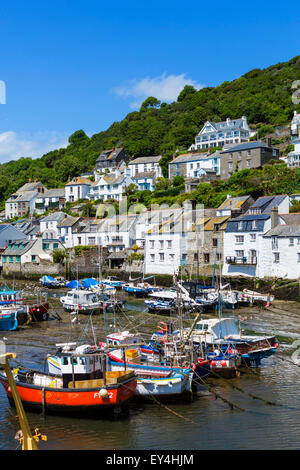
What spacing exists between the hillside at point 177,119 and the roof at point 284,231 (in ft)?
175

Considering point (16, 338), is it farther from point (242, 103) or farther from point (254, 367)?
point (242, 103)

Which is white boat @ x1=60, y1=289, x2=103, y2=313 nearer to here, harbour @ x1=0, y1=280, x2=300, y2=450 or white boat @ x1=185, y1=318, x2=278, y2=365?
harbour @ x1=0, y1=280, x2=300, y2=450

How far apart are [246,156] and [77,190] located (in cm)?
3884

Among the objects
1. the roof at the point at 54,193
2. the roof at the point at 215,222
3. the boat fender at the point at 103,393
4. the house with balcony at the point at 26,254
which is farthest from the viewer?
the roof at the point at 54,193

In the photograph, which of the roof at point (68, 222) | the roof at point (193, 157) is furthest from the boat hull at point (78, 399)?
the roof at point (193, 157)

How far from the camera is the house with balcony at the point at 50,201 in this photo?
97.8 meters

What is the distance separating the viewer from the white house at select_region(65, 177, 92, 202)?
9762cm

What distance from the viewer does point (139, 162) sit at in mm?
101625

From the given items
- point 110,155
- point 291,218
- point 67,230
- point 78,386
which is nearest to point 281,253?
point 291,218

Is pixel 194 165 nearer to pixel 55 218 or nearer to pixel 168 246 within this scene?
pixel 55 218

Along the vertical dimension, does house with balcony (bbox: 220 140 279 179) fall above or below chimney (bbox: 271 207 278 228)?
above

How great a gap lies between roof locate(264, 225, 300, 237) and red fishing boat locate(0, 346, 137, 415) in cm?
2973

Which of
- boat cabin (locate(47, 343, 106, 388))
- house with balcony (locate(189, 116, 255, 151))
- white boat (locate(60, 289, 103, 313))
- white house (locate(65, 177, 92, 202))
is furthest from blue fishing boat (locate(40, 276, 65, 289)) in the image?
house with balcony (locate(189, 116, 255, 151))

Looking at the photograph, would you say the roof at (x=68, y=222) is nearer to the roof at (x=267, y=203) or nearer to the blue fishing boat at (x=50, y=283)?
the blue fishing boat at (x=50, y=283)
